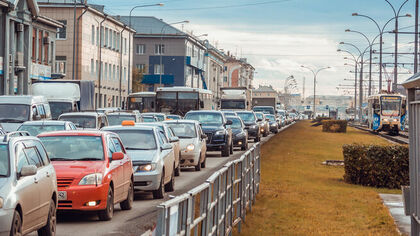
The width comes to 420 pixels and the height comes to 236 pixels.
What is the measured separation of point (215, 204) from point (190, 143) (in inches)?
662

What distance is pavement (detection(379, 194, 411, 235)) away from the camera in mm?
13927

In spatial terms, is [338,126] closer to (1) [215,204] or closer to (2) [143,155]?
(2) [143,155]

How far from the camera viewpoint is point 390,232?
43.7ft

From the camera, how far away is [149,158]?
58.5 ft

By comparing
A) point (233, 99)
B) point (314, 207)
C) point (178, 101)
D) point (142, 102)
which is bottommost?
point (314, 207)

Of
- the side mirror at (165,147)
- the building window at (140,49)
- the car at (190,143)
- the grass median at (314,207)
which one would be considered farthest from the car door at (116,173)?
the building window at (140,49)

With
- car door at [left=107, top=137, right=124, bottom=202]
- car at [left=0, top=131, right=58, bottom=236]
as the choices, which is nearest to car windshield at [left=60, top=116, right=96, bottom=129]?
car door at [left=107, top=137, right=124, bottom=202]

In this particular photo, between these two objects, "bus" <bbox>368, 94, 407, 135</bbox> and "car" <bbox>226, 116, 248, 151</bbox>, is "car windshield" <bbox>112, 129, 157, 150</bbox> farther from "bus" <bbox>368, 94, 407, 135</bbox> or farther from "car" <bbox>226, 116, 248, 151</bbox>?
"bus" <bbox>368, 94, 407, 135</bbox>

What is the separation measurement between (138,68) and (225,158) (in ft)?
277

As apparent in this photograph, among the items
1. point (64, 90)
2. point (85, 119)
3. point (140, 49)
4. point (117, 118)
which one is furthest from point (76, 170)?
point (140, 49)

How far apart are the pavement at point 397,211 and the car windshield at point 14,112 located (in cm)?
1525

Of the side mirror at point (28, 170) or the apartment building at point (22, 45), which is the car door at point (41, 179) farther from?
the apartment building at point (22, 45)

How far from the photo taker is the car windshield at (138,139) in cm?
1864

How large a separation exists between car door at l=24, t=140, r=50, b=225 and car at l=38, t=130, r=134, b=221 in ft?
6.82
